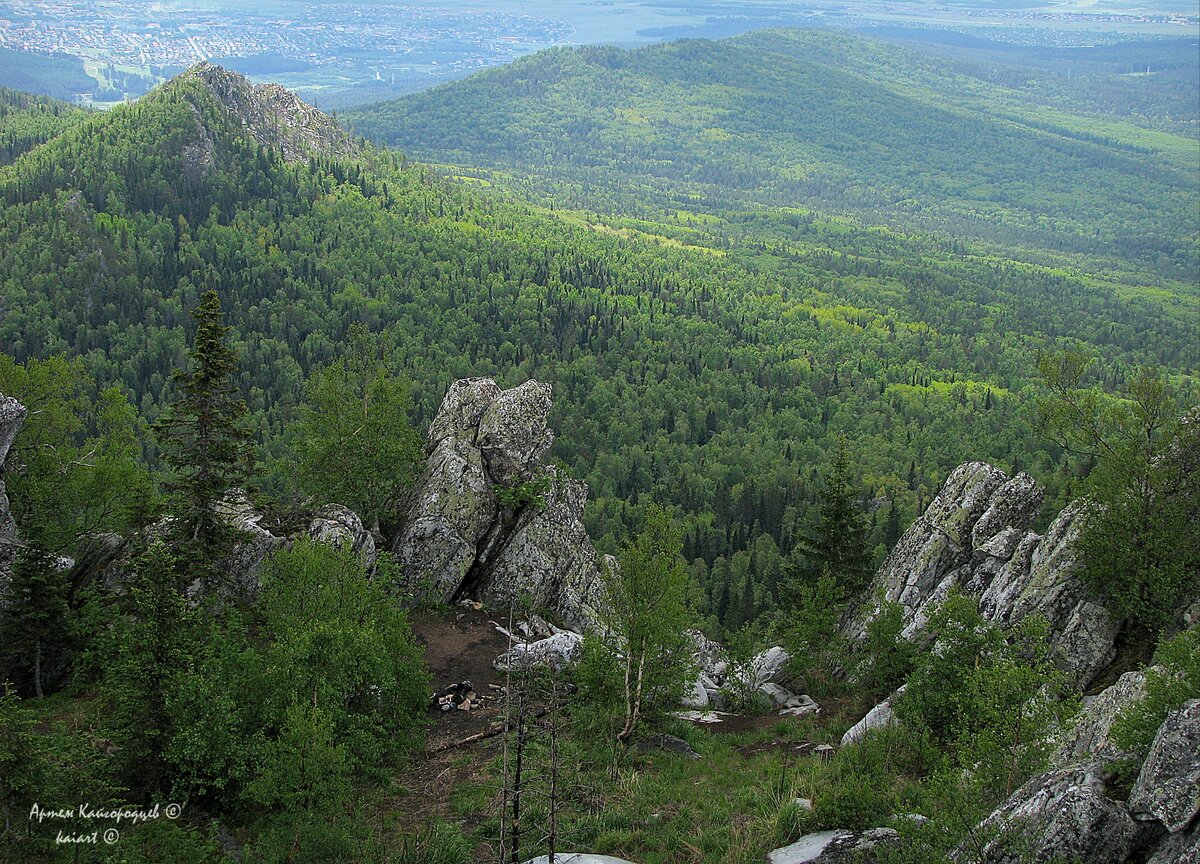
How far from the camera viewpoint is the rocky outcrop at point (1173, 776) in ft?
48.5

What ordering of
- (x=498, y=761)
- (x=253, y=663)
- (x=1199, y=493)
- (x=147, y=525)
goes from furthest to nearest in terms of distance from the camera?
(x=147, y=525)
(x=1199, y=493)
(x=498, y=761)
(x=253, y=663)

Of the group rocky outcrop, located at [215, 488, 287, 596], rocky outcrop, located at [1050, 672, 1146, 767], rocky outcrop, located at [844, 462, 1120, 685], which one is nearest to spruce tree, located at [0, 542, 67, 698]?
rocky outcrop, located at [215, 488, 287, 596]

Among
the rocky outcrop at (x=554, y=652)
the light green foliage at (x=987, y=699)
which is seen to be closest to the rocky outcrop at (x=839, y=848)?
the light green foliage at (x=987, y=699)

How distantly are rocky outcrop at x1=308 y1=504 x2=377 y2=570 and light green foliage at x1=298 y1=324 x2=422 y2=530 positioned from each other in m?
3.30

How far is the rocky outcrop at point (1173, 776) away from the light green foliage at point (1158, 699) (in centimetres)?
A: 145

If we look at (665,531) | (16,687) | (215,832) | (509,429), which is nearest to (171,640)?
(215,832)

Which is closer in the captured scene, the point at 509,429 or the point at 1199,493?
the point at 1199,493

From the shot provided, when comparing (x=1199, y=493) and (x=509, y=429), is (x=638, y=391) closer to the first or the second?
(x=509, y=429)

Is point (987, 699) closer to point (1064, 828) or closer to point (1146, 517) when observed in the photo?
point (1064, 828)

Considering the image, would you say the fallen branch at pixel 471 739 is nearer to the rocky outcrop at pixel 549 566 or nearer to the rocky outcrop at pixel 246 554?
the rocky outcrop at pixel 246 554

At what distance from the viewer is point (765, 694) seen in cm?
3872

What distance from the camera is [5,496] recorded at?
35250mm

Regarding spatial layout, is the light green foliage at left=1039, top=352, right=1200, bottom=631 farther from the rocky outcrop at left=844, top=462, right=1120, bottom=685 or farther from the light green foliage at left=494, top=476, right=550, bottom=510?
the light green foliage at left=494, top=476, right=550, bottom=510

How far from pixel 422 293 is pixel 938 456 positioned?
113 metres
